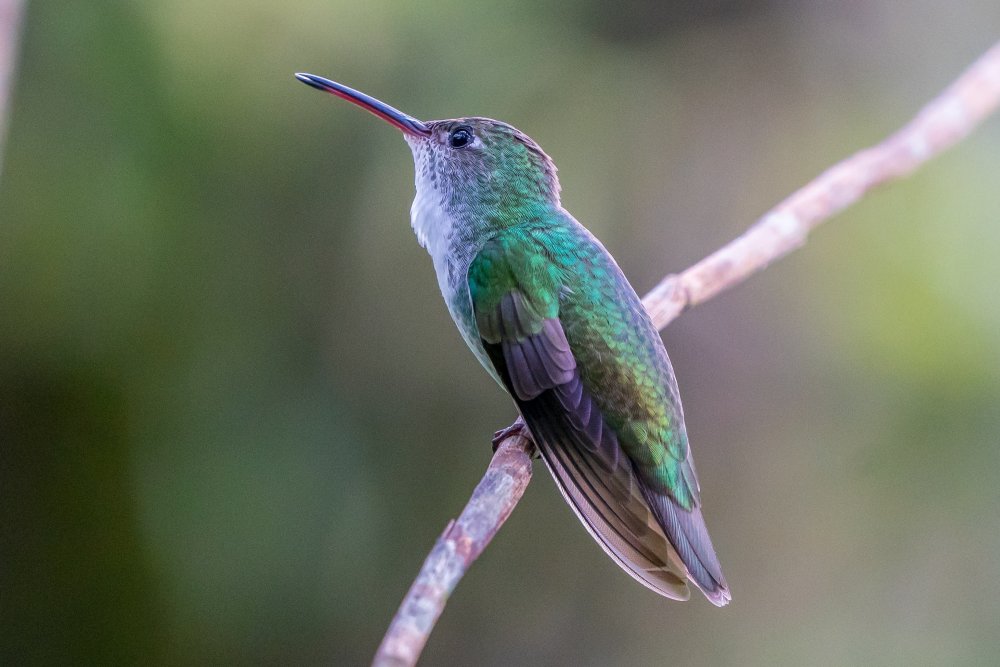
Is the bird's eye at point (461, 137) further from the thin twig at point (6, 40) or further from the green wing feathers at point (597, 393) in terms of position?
the thin twig at point (6, 40)

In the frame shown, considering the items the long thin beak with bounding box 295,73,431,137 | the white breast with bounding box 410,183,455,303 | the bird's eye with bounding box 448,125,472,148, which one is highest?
the long thin beak with bounding box 295,73,431,137

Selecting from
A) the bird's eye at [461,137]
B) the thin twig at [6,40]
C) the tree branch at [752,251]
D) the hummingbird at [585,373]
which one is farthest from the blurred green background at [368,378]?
the thin twig at [6,40]

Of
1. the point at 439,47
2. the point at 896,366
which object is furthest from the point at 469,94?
the point at 896,366

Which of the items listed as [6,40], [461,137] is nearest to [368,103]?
[461,137]

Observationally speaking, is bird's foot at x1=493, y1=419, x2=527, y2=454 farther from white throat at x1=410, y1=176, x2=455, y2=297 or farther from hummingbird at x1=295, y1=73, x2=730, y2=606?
white throat at x1=410, y1=176, x2=455, y2=297

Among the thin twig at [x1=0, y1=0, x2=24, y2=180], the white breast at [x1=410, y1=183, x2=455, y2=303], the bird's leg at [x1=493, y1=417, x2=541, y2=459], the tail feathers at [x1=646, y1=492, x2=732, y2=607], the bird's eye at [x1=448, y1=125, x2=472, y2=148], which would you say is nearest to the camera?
the thin twig at [x1=0, y1=0, x2=24, y2=180]

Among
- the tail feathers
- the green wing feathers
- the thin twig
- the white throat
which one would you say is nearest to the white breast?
the white throat
